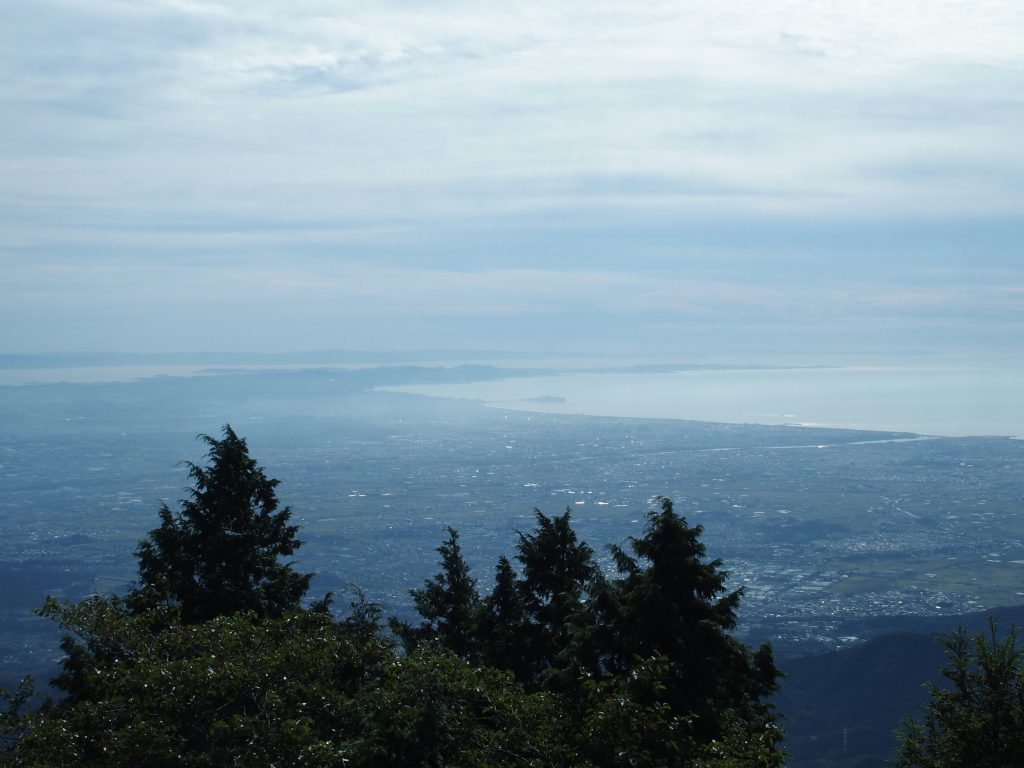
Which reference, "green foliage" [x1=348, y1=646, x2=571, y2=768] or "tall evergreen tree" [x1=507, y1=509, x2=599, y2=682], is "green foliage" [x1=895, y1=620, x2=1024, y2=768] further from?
"tall evergreen tree" [x1=507, y1=509, x2=599, y2=682]

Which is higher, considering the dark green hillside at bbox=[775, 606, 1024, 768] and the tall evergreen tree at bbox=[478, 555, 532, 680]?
the tall evergreen tree at bbox=[478, 555, 532, 680]

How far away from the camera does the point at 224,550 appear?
21.1 meters

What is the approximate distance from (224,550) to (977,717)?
1628cm

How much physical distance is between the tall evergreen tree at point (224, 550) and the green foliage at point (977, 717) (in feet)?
46.7

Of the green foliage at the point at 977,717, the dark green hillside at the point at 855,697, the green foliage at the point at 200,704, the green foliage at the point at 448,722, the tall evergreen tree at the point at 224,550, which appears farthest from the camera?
the dark green hillside at the point at 855,697

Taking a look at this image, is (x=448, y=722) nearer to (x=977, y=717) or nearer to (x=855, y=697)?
(x=977, y=717)

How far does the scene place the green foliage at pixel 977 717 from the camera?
1042 centimetres

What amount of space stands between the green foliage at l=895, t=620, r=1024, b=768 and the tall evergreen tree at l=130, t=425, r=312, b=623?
1422 cm

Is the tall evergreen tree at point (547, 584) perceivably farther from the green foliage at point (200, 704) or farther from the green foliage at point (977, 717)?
the green foliage at point (977, 717)

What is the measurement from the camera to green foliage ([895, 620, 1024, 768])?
10422 millimetres

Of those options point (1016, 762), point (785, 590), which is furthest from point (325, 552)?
point (1016, 762)

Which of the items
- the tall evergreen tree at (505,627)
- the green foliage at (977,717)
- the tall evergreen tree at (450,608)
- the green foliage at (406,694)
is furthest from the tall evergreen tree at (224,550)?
the green foliage at (977,717)

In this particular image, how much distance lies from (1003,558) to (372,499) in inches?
3016

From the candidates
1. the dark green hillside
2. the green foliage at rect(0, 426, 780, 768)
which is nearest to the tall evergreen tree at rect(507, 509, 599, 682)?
the green foliage at rect(0, 426, 780, 768)
